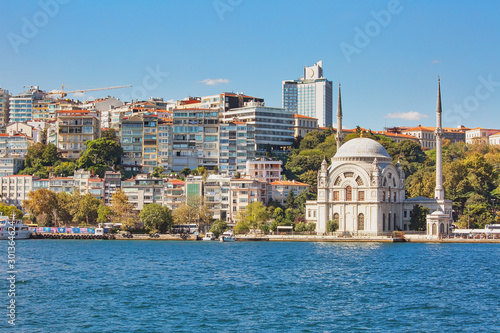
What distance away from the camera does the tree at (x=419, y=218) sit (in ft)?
263

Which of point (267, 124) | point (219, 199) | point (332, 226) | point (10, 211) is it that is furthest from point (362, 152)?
point (10, 211)

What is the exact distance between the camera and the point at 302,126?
397 feet

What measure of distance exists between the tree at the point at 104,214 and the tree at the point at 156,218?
4908 mm

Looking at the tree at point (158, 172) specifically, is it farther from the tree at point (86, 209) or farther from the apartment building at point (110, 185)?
the tree at point (86, 209)

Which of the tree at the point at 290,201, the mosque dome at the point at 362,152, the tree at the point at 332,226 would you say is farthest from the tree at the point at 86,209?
the mosque dome at the point at 362,152

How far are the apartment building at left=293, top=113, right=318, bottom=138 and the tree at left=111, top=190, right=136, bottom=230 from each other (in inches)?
1511

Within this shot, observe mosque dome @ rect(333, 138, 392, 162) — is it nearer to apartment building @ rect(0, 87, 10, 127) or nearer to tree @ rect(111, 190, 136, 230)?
tree @ rect(111, 190, 136, 230)

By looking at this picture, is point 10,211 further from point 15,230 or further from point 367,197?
point 367,197

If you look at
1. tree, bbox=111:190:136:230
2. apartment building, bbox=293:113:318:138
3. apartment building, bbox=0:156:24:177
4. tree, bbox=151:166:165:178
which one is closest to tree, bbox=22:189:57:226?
tree, bbox=111:190:136:230

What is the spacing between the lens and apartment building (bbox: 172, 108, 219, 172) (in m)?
104

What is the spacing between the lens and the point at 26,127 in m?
128

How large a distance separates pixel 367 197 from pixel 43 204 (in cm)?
3333

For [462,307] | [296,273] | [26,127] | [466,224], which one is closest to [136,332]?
[462,307]

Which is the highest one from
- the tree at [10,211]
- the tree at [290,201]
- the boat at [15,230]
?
the tree at [290,201]
